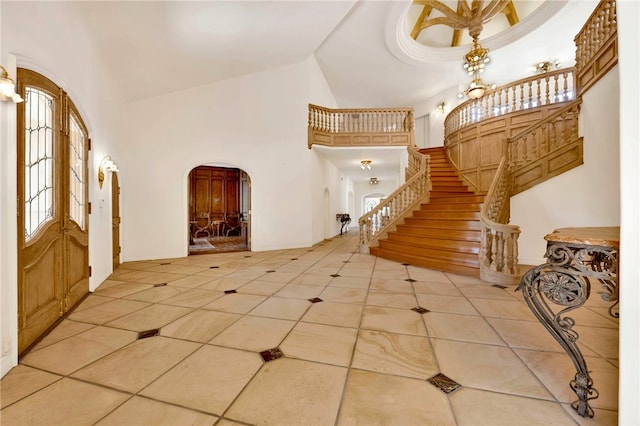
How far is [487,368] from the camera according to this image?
1656mm

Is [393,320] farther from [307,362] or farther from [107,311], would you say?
[107,311]

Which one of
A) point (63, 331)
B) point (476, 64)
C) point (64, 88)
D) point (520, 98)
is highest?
point (476, 64)

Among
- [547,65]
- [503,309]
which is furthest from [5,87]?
[547,65]

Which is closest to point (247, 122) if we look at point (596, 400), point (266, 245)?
point (266, 245)

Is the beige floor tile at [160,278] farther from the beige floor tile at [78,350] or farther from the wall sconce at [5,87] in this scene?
the wall sconce at [5,87]

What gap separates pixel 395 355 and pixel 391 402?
465 millimetres

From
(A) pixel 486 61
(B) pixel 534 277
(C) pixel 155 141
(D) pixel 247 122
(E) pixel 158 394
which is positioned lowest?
(E) pixel 158 394

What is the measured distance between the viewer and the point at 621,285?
1.05 metres

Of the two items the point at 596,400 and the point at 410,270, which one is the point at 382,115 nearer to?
the point at 410,270

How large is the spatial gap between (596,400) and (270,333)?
210 cm

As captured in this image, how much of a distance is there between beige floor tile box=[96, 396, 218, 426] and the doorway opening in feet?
25.6

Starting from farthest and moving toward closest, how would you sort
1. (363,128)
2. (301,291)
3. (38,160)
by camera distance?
(363,128) < (301,291) < (38,160)

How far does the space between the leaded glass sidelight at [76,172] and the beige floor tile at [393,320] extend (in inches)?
139

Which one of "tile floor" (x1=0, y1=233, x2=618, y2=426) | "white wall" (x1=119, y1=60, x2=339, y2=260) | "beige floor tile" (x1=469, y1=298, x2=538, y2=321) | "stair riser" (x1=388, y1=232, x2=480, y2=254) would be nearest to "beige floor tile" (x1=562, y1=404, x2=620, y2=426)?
"tile floor" (x1=0, y1=233, x2=618, y2=426)
